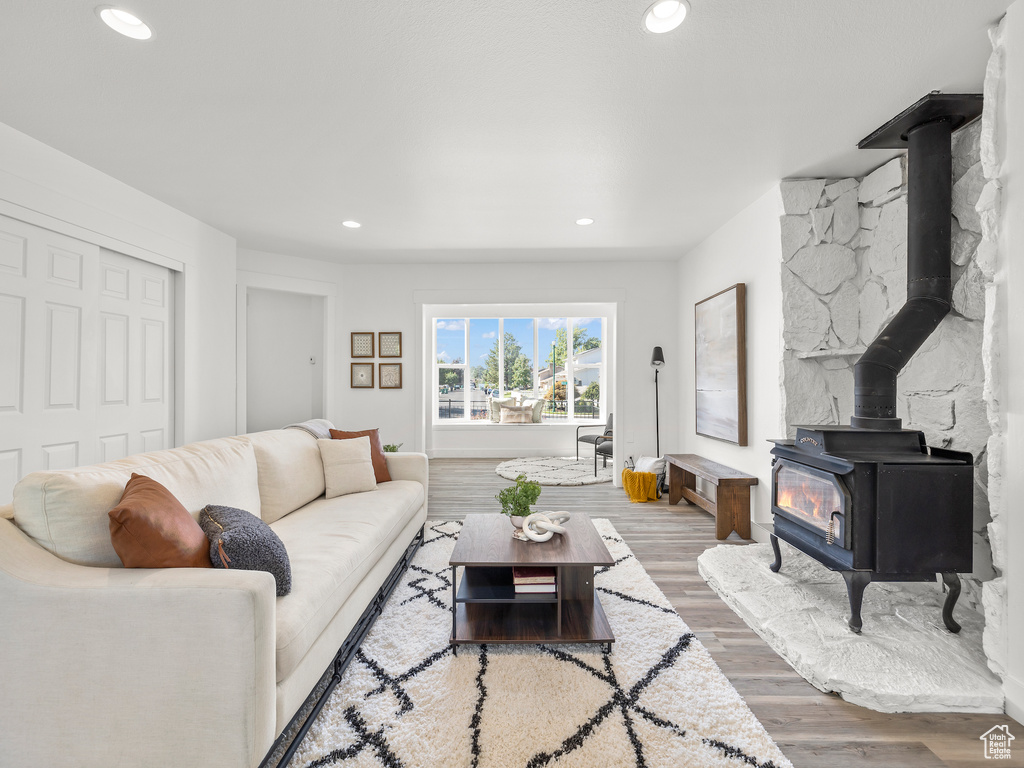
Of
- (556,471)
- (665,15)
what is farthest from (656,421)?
(665,15)

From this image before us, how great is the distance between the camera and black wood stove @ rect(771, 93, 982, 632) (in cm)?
211

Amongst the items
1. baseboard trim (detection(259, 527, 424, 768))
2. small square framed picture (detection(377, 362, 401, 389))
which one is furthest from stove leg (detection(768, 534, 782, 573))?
small square framed picture (detection(377, 362, 401, 389))

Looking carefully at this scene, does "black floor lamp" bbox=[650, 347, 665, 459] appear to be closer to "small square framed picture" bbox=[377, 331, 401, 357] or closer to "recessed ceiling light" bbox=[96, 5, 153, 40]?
"small square framed picture" bbox=[377, 331, 401, 357]

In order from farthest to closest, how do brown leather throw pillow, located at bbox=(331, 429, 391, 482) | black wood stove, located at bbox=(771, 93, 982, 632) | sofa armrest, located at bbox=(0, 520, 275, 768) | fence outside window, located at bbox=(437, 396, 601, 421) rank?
fence outside window, located at bbox=(437, 396, 601, 421)
brown leather throw pillow, located at bbox=(331, 429, 391, 482)
black wood stove, located at bbox=(771, 93, 982, 632)
sofa armrest, located at bbox=(0, 520, 275, 768)

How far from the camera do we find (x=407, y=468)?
12.0 feet

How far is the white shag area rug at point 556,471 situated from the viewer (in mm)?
5861

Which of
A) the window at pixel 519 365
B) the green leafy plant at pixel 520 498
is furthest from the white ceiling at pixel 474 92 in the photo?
the window at pixel 519 365

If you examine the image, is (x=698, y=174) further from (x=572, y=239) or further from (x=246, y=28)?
(x=246, y=28)

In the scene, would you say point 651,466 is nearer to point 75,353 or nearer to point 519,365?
point 519,365

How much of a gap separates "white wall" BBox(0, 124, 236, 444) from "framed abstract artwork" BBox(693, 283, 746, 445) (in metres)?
4.36

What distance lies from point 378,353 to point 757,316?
3.88 m

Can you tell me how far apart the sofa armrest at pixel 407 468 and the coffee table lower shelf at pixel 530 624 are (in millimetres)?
1346

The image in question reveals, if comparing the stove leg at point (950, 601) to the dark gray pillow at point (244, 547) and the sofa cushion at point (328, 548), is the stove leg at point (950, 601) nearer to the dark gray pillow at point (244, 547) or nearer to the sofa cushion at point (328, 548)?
the sofa cushion at point (328, 548)

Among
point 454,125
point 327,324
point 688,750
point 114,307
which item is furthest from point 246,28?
point 327,324
